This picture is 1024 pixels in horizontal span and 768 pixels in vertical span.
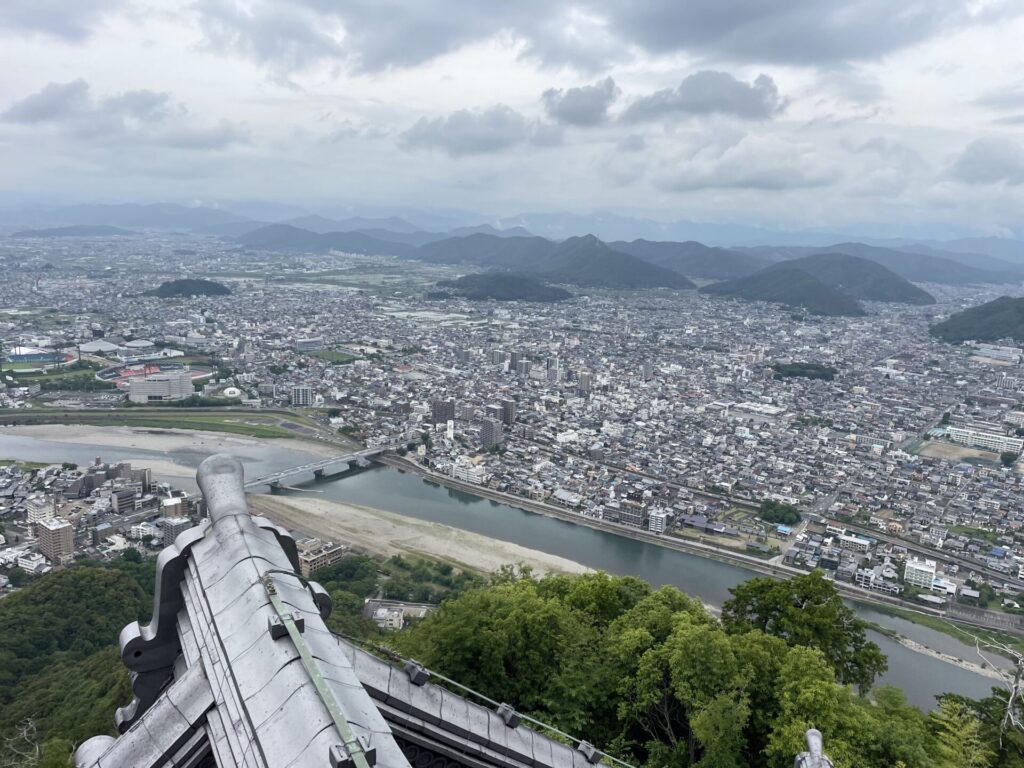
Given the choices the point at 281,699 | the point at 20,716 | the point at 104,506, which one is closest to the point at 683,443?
the point at 104,506

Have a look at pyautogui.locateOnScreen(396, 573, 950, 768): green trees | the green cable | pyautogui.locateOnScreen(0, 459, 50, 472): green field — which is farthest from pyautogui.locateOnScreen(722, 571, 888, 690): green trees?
pyautogui.locateOnScreen(0, 459, 50, 472): green field

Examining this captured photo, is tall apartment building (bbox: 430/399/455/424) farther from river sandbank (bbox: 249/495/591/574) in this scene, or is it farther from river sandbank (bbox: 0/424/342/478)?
river sandbank (bbox: 249/495/591/574)

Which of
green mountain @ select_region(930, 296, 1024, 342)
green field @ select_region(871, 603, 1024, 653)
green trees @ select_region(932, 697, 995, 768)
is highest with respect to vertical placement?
green mountain @ select_region(930, 296, 1024, 342)

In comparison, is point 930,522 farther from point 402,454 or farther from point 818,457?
point 402,454

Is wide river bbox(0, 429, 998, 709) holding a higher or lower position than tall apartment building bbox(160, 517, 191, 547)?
lower

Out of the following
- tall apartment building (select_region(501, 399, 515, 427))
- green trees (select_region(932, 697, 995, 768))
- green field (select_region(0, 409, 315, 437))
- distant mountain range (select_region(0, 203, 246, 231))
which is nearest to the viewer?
green trees (select_region(932, 697, 995, 768))

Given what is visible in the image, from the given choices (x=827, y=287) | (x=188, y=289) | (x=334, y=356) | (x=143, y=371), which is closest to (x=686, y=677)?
(x=143, y=371)

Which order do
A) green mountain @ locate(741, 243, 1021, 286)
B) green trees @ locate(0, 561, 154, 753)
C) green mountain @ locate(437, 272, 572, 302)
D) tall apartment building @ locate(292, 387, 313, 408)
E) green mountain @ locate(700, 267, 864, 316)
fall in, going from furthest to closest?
1. green mountain @ locate(741, 243, 1021, 286)
2. green mountain @ locate(437, 272, 572, 302)
3. green mountain @ locate(700, 267, 864, 316)
4. tall apartment building @ locate(292, 387, 313, 408)
5. green trees @ locate(0, 561, 154, 753)

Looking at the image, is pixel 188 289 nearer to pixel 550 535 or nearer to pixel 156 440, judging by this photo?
pixel 156 440

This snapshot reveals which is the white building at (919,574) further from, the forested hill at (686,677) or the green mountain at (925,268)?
the green mountain at (925,268)
